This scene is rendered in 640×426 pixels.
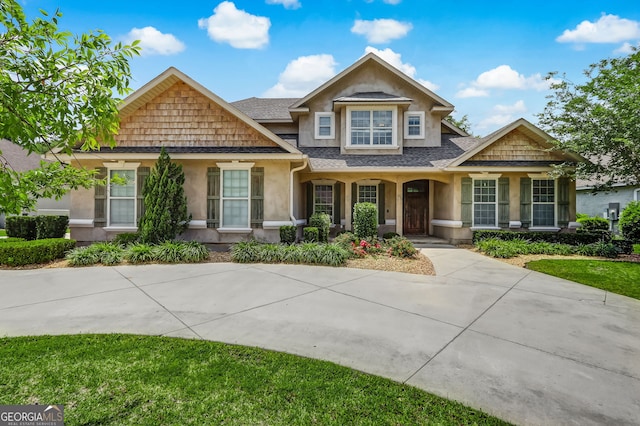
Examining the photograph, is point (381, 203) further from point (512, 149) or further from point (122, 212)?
point (122, 212)

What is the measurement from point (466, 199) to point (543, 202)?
3.12m

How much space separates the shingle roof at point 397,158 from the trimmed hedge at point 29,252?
877 cm

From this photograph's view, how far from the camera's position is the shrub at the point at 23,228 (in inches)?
393

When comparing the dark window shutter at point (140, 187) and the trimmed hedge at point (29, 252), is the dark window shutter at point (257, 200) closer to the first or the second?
the dark window shutter at point (140, 187)

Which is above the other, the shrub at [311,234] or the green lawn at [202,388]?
the shrub at [311,234]

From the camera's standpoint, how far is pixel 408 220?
15312 mm

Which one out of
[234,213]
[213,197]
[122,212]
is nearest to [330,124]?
[234,213]

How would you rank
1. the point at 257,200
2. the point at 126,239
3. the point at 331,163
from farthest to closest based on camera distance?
the point at 331,163 < the point at 257,200 < the point at 126,239

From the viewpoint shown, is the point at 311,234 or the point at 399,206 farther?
the point at 399,206

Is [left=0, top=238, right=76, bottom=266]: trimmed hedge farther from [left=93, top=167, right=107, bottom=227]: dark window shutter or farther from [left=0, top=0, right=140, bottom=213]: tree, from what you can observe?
[left=0, top=0, right=140, bottom=213]: tree

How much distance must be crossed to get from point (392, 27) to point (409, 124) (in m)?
4.93

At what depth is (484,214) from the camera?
1212 cm

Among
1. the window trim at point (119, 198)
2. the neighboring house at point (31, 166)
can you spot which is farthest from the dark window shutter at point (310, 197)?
the neighboring house at point (31, 166)

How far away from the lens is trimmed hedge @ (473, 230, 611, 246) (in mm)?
10969
